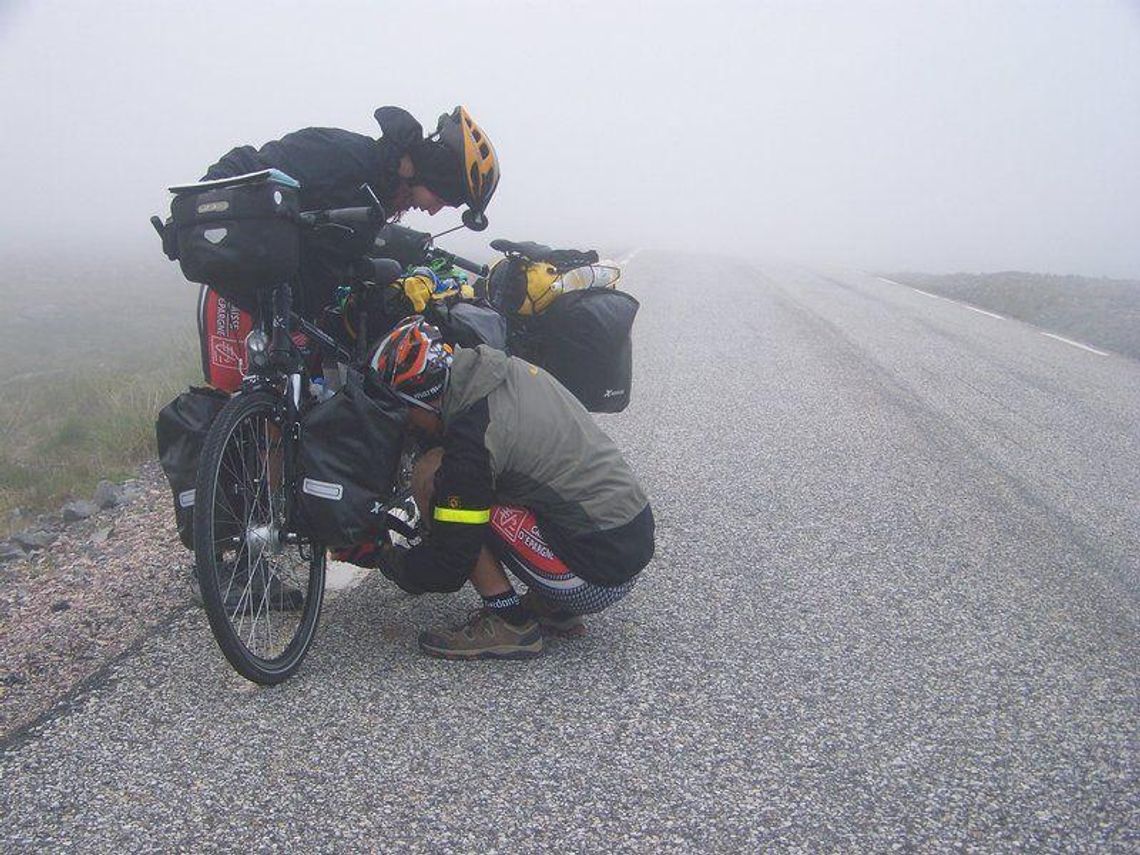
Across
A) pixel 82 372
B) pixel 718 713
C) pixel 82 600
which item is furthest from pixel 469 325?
pixel 82 372

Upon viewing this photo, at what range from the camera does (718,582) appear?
3.97m

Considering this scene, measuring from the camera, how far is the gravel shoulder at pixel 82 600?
3049 millimetres

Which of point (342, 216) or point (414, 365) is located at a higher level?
point (342, 216)

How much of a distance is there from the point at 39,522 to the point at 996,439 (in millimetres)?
6250

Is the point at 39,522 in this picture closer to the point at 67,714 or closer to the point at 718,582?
the point at 67,714

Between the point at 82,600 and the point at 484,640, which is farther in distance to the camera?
the point at 82,600

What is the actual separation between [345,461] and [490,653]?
0.85 meters

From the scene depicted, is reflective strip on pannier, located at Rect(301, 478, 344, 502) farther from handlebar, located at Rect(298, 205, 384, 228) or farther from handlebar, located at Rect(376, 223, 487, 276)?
handlebar, located at Rect(376, 223, 487, 276)

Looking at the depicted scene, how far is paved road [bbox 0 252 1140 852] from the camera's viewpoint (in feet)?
7.72

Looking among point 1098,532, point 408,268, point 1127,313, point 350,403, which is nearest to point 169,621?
point 350,403

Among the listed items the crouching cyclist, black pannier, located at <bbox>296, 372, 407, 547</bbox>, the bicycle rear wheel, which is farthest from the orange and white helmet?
the bicycle rear wheel

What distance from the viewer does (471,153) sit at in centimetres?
358

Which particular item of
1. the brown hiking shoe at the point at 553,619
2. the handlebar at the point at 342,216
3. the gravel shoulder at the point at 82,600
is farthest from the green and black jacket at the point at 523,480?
the gravel shoulder at the point at 82,600

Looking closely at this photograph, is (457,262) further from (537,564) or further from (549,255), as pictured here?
(537,564)
